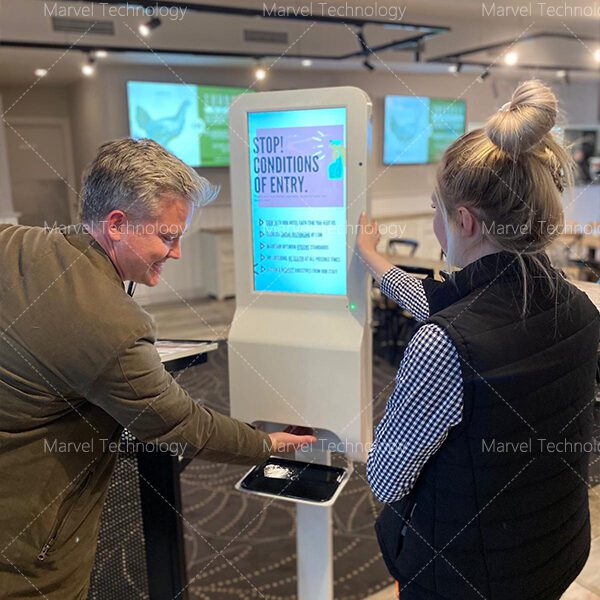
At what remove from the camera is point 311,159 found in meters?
1.71

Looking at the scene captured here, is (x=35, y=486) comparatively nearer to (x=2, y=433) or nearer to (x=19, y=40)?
(x=2, y=433)

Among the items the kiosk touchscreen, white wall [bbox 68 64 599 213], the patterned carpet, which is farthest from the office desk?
white wall [bbox 68 64 599 213]

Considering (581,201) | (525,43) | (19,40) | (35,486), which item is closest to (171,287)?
(19,40)

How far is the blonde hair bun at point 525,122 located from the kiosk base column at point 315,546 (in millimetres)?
1162

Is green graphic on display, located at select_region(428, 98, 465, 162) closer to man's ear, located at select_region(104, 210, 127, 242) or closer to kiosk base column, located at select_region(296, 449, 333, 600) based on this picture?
kiosk base column, located at select_region(296, 449, 333, 600)

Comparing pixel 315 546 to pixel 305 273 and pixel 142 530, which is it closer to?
pixel 142 530

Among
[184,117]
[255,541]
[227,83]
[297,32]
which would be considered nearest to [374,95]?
[297,32]

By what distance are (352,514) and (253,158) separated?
210cm

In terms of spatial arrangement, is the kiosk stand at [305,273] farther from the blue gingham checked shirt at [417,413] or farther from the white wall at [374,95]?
the white wall at [374,95]

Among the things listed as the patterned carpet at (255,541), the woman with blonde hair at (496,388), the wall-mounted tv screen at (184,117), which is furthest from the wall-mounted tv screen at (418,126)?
the woman with blonde hair at (496,388)

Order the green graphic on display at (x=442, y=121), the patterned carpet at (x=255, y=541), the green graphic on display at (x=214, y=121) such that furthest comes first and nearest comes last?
1. the green graphic on display at (x=442, y=121)
2. the green graphic on display at (x=214, y=121)
3. the patterned carpet at (x=255, y=541)

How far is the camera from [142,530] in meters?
1.85

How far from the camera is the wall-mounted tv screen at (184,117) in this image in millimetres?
7148

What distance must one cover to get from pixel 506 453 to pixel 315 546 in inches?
41.7
